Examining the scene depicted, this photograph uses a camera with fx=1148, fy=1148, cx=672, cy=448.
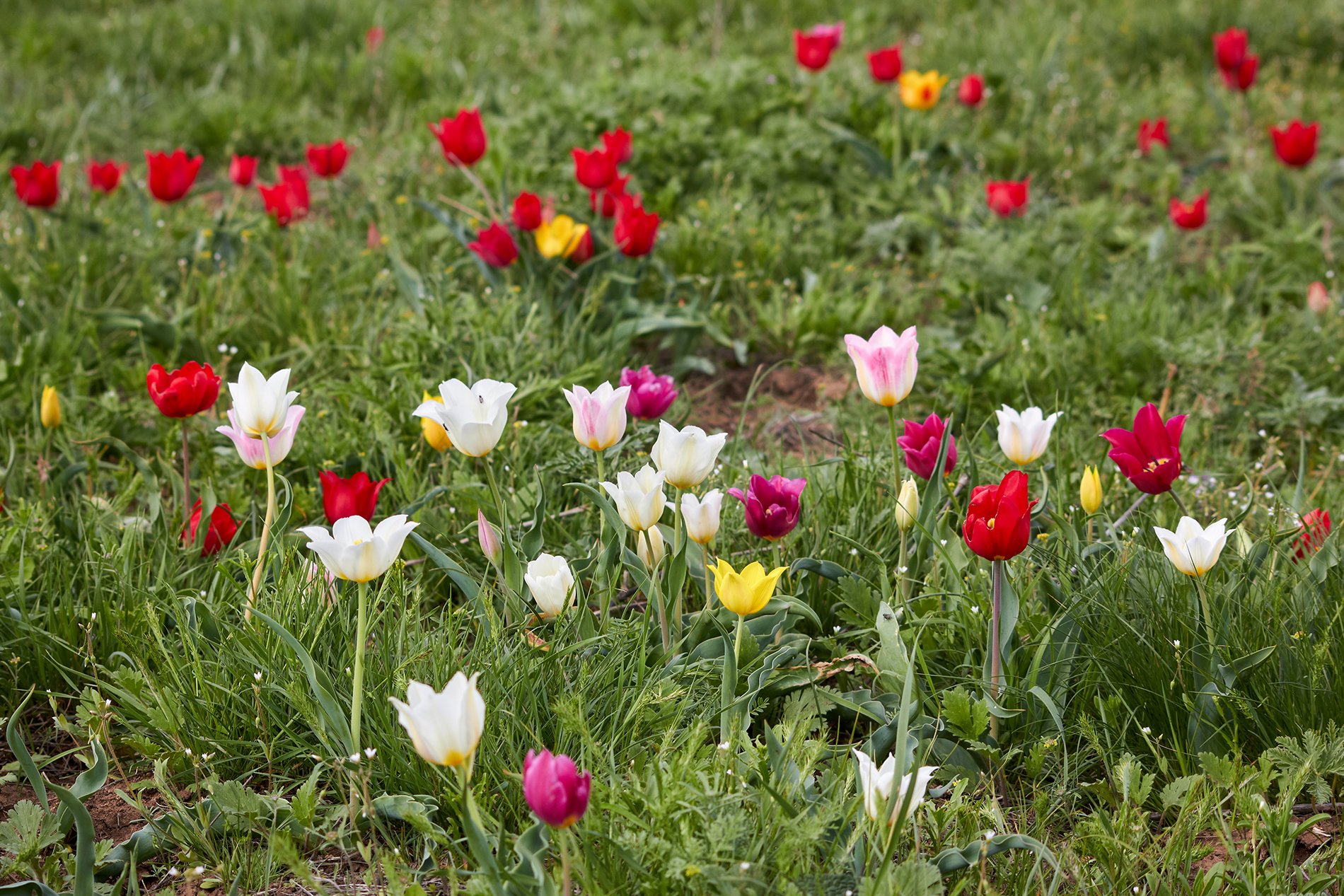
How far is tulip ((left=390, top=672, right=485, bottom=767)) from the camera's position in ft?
4.16

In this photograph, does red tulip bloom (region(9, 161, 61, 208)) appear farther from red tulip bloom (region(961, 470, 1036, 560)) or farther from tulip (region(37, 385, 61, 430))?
red tulip bloom (region(961, 470, 1036, 560))

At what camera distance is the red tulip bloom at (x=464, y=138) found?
321 centimetres

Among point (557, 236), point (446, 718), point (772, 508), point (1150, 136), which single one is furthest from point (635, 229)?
point (1150, 136)

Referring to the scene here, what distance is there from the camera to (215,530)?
86.0 inches

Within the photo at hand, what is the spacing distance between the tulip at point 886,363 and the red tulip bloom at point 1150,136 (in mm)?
2677

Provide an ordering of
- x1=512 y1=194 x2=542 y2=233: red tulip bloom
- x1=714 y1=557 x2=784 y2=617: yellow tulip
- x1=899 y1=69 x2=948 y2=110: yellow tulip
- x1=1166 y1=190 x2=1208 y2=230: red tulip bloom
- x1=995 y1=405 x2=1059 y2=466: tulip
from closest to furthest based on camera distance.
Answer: x1=714 y1=557 x2=784 y2=617: yellow tulip < x1=995 y1=405 x2=1059 y2=466: tulip < x1=512 y1=194 x2=542 y2=233: red tulip bloom < x1=1166 y1=190 x2=1208 y2=230: red tulip bloom < x1=899 y1=69 x2=948 y2=110: yellow tulip

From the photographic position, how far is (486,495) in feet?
7.86

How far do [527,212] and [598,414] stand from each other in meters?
1.30

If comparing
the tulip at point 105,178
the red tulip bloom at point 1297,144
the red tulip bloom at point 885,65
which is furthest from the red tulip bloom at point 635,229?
the red tulip bloom at point 1297,144

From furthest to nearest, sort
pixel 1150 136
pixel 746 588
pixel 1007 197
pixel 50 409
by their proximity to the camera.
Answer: pixel 1150 136 < pixel 1007 197 < pixel 50 409 < pixel 746 588

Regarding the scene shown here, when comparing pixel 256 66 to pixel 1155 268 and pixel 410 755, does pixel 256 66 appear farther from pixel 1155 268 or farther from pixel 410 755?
pixel 410 755

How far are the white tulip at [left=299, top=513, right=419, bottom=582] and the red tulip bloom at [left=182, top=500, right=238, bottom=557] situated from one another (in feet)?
2.23

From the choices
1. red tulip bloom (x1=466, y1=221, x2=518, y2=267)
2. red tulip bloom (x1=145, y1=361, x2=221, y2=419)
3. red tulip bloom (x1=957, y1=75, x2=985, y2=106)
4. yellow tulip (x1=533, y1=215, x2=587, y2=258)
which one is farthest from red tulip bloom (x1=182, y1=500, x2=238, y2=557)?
red tulip bloom (x1=957, y1=75, x2=985, y2=106)

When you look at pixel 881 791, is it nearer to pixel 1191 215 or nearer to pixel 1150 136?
pixel 1191 215
